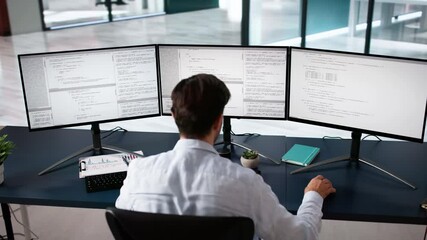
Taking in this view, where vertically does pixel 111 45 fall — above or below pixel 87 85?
below

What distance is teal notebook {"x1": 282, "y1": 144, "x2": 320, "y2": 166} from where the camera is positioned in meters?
2.16

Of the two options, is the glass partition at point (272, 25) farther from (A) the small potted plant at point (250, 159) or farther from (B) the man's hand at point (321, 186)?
(B) the man's hand at point (321, 186)

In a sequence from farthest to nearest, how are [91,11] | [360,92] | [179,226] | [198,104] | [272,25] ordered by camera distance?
[91,11]
[272,25]
[360,92]
[198,104]
[179,226]

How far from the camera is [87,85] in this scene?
2148 mm

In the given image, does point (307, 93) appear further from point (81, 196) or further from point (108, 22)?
point (108, 22)

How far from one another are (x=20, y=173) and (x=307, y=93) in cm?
127

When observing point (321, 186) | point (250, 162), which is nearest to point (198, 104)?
point (321, 186)

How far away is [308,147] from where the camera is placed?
230 cm

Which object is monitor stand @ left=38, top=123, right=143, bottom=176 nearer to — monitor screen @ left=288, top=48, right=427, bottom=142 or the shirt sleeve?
monitor screen @ left=288, top=48, right=427, bottom=142

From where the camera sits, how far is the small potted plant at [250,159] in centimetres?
212

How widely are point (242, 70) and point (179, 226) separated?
3.55ft

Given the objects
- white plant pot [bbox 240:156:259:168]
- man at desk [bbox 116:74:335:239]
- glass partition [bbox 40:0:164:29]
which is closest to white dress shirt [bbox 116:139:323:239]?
man at desk [bbox 116:74:335:239]

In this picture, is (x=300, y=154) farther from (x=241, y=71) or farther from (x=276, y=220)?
(x=276, y=220)

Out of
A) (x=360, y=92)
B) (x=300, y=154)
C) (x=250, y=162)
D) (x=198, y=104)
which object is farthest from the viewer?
(x=300, y=154)
